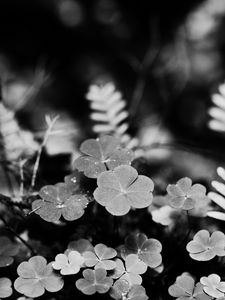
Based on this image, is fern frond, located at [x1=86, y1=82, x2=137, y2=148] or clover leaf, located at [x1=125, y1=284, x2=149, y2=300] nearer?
clover leaf, located at [x1=125, y1=284, x2=149, y2=300]

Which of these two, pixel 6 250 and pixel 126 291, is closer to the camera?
pixel 126 291

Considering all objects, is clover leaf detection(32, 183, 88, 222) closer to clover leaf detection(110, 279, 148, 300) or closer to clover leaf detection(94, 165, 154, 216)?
clover leaf detection(94, 165, 154, 216)

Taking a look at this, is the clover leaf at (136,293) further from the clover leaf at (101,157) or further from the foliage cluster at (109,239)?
the clover leaf at (101,157)

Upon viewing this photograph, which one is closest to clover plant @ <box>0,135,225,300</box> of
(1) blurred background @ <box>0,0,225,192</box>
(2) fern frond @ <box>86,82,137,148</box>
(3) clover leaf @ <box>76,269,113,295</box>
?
(3) clover leaf @ <box>76,269,113,295</box>

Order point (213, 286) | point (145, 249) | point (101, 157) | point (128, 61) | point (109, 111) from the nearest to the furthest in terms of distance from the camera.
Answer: point (213, 286)
point (145, 249)
point (101, 157)
point (109, 111)
point (128, 61)

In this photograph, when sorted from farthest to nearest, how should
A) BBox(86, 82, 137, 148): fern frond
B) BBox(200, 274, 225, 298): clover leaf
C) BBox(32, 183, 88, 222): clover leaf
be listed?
BBox(86, 82, 137, 148): fern frond → BBox(32, 183, 88, 222): clover leaf → BBox(200, 274, 225, 298): clover leaf

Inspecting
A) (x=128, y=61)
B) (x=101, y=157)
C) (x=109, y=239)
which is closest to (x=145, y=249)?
(x=109, y=239)

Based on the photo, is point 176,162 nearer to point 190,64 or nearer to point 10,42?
point 190,64

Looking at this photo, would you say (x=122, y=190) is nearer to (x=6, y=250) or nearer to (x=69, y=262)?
(x=69, y=262)
